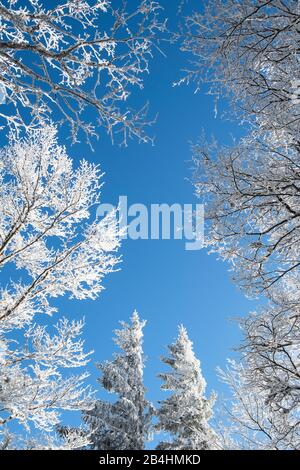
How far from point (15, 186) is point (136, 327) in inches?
451

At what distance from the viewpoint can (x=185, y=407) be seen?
13.5m

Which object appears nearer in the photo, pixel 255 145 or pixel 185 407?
pixel 255 145

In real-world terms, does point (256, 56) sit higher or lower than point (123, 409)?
higher

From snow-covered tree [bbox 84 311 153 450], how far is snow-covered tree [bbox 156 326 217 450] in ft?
2.63

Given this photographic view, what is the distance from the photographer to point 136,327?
16.9m

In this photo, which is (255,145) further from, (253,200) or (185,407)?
(185,407)

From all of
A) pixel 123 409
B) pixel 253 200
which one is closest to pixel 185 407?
pixel 123 409

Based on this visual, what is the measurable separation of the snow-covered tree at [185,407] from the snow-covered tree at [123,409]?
802 millimetres

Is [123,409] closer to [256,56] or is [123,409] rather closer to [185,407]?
[185,407]

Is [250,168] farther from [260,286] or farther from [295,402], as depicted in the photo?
[295,402]

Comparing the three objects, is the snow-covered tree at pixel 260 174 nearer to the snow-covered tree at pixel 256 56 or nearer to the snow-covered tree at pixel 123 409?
the snow-covered tree at pixel 256 56


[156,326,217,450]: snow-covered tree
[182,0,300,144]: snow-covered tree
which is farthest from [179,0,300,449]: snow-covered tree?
[156,326,217,450]: snow-covered tree

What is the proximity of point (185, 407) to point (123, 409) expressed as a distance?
A: 8.61 ft

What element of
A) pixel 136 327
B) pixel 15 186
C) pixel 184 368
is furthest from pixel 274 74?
pixel 136 327
